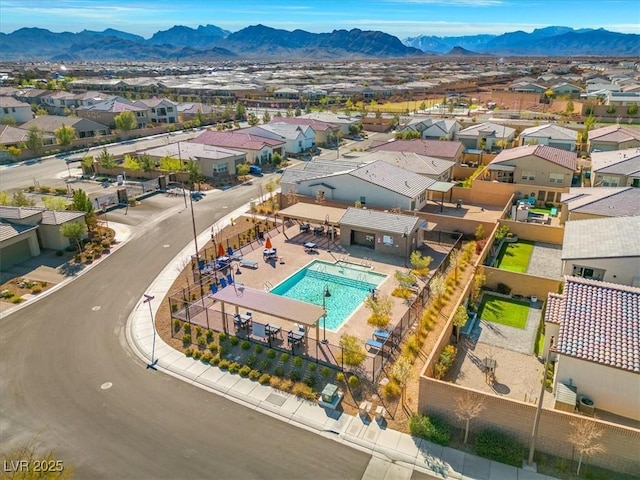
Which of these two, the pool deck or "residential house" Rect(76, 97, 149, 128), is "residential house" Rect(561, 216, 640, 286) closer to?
the pool deck

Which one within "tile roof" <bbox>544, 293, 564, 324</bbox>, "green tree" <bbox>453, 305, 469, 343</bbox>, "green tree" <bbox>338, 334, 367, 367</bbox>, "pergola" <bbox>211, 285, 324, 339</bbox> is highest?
"tile roof" <bbox>544, 293, 564, 324</bbox>

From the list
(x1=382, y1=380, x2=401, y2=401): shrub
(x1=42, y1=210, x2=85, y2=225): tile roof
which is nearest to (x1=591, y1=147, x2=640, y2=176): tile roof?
(x1=382, y1=380, x2=401, y2=401): shrub

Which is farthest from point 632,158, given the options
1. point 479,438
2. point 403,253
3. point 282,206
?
point 479,438

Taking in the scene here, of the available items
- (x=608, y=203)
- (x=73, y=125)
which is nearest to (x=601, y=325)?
(x=608, y=203)

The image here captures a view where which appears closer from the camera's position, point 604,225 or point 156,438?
point 156,438

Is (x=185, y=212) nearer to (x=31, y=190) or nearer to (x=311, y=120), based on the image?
(x=31, y=190)

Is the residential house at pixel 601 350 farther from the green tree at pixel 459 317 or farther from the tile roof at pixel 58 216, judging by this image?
the tile roof at pixel 58 216
